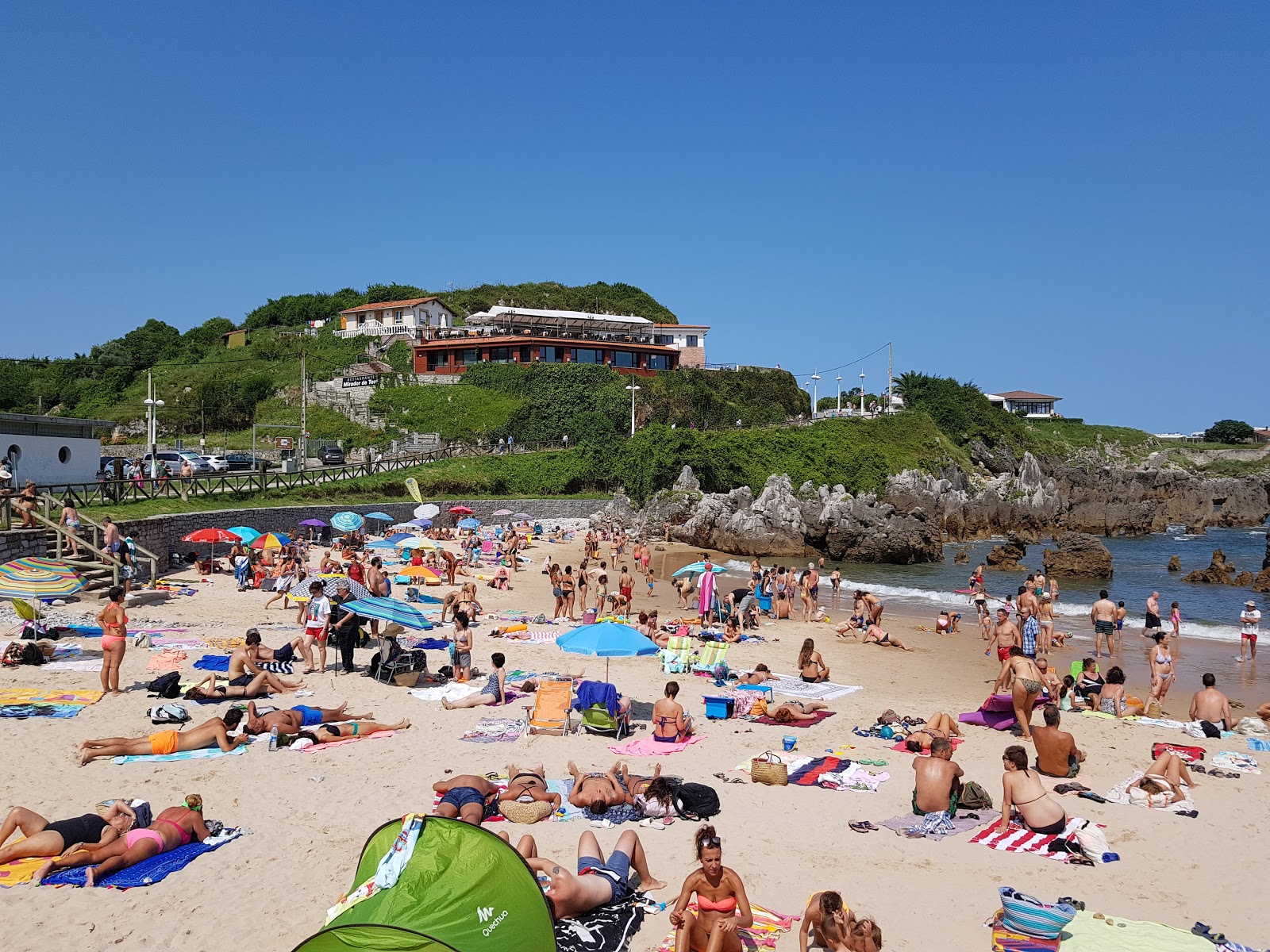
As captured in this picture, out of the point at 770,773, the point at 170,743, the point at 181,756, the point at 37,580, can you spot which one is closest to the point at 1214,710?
the point at 770,773

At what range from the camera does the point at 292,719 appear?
32.3 ft

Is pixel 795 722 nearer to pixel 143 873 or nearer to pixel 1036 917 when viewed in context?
pixel 1036 917

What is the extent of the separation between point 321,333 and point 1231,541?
5733cm

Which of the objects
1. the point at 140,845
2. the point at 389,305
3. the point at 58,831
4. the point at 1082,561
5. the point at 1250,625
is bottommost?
the point at 140,845

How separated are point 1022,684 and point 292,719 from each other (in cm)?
878

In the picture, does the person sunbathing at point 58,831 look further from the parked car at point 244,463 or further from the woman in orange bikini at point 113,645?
the parked car at point 244,463

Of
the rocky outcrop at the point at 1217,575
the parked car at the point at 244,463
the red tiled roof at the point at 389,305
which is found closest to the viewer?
the rocky outcrop at the point at 1217,575

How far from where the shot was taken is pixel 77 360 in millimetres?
64250

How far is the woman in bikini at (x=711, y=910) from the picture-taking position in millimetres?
5508

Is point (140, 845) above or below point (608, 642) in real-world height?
→ below

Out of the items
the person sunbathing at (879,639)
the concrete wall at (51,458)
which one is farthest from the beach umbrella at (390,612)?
the concrete wall at (51,458)

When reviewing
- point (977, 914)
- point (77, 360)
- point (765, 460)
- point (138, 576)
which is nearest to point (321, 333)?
point (77, 360)

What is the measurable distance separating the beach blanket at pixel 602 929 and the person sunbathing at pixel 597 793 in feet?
5.68

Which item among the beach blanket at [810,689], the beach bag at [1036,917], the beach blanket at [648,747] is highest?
the beach bag at [1036,917]
